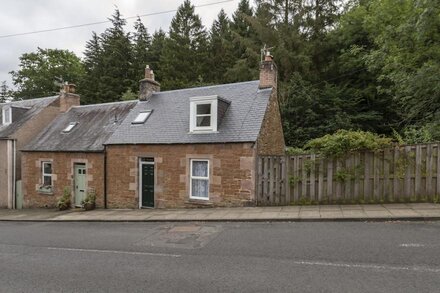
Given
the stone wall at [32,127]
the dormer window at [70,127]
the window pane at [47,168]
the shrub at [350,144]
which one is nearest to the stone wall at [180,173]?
the shrub at [350,144]

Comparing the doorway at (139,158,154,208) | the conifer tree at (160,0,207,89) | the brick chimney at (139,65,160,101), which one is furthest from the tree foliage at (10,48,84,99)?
the doorway at (139,158,154,208)

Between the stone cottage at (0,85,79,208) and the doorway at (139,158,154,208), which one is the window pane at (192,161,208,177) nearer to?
the doorway at (139,158,154,208)

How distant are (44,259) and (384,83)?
25.2 meters

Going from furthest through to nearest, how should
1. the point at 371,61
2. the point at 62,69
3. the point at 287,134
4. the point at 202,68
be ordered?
the point at 62,69 < the point at 202,68 < the point at 287,134 < the point at 371,61

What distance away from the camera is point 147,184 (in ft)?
52.0

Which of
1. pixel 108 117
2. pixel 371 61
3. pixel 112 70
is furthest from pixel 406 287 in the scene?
pixel 112 70

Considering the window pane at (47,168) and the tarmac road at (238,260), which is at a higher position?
the window pane at (47,168)

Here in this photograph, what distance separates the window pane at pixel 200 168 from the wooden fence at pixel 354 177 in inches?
101

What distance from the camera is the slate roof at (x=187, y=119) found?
13.8 metres

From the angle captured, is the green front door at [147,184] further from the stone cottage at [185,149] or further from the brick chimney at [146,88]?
the brick chimney at [146,88]

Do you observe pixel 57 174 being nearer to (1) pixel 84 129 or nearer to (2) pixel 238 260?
(1) pixel 84 129

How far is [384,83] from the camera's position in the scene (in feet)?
82.0

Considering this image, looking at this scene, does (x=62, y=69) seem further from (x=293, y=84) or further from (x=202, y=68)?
(x=293, y=84)

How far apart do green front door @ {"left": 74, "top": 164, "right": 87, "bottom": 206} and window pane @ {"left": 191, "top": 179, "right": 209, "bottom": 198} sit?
749cm
